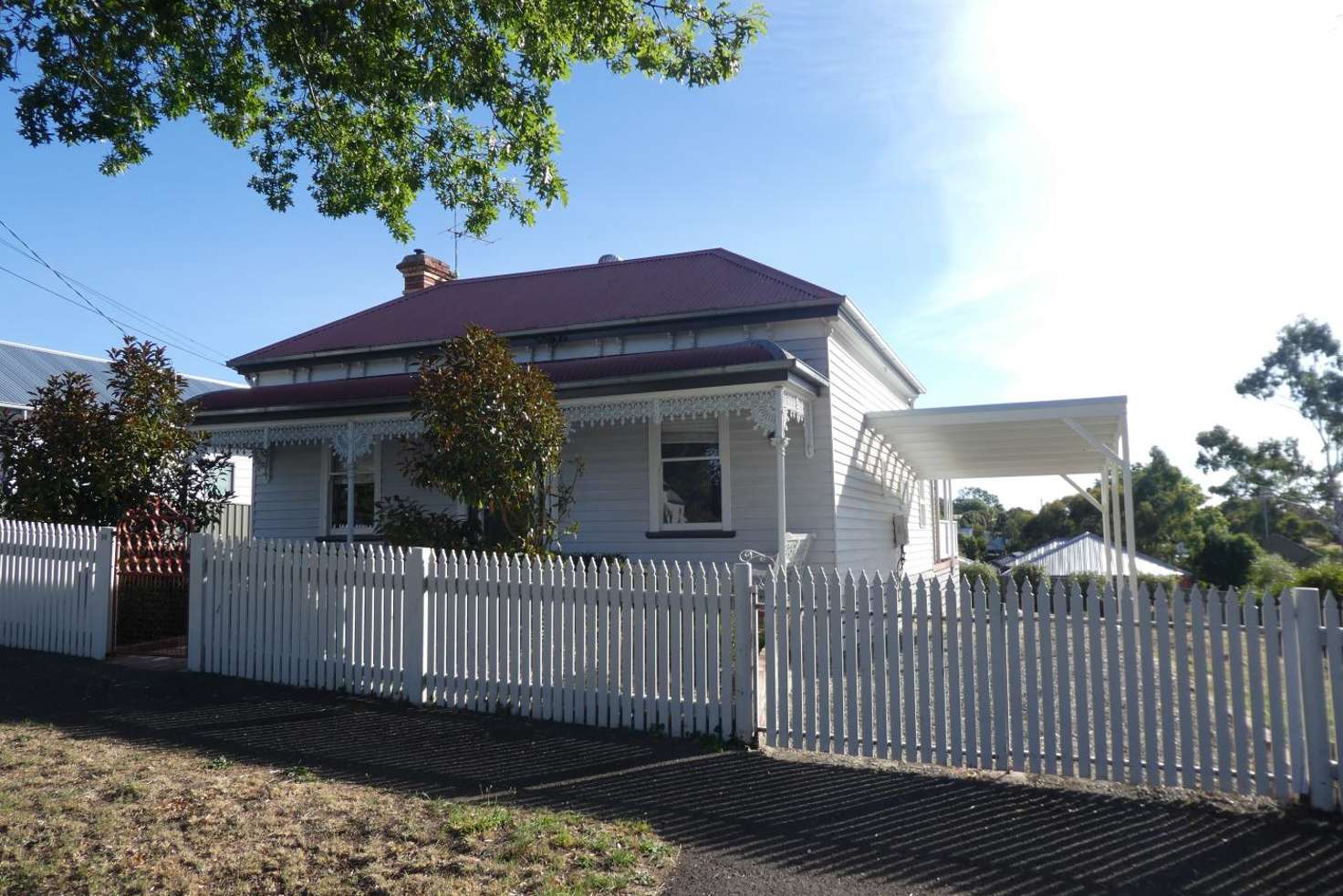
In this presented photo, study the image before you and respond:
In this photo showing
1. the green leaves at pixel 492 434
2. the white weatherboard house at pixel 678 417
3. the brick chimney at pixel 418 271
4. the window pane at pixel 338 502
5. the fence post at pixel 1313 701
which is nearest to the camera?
the fence post at pixel 1313 701

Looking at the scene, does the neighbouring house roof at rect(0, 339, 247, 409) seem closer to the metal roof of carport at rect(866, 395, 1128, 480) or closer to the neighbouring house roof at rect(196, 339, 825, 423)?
the neighbouring house roof at rect(196, 339, 825, 423)

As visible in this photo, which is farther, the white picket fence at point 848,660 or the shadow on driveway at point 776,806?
the white picket fence at point 848,660

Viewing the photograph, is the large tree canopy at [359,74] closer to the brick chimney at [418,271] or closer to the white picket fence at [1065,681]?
the white picket fence at [1065,681]

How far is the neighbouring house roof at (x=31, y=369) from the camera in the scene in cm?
2208

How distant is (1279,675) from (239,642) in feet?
29.0

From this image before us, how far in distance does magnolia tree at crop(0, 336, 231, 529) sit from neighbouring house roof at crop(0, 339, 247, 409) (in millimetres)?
11218

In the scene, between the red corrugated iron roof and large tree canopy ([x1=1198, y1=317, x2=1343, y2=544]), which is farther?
large tree canopy ([x1=1198, y1=317, x2=1343, y2=544])

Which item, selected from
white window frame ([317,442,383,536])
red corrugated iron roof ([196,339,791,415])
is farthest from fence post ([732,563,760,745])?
white window frame ([317,442,383,536])

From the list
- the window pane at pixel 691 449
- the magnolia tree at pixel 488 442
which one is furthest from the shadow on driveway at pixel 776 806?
the window pane at pixel 691 449

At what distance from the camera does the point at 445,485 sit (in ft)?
29.5

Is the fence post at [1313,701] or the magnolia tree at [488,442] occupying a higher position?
the magnolia tree at [488,442]

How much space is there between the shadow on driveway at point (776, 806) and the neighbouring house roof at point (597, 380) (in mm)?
5528

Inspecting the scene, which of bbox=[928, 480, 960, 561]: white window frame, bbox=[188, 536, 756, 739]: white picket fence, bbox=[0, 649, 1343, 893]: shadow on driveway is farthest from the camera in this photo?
bbox=[928, 480, 960, 561]: white window frame

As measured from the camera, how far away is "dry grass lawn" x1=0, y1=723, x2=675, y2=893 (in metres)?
4.17
